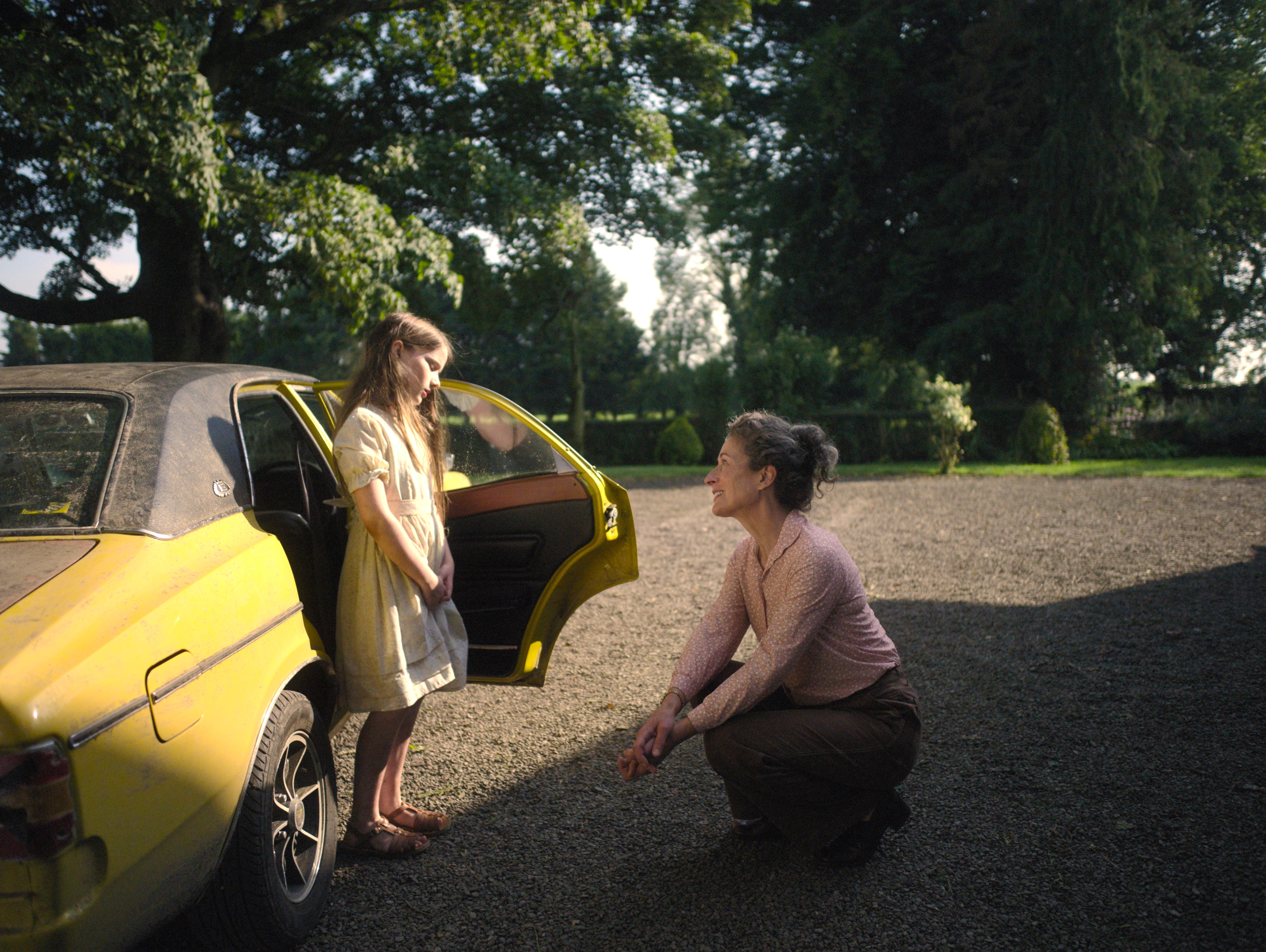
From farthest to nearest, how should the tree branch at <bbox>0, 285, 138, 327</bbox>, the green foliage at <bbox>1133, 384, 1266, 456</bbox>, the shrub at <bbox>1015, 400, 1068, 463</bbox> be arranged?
1. the green foliage at <bbox>1133, 384, 1266, 456</bbox>
2. the shrub at <bbox>1015, 400, 1068, 463</bbox>
3. the tree branch at <bbox>0, 285, 138, 327</bbox>

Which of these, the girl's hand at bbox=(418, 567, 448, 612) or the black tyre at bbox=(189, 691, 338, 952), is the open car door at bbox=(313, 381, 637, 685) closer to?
the girl's hand at bbox=(418, 567, 448, 612)

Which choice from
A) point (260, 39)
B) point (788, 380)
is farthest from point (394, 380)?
point (788, 380)

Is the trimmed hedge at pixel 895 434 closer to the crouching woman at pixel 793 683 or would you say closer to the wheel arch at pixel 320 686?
the crouching woman at pixel 793 683

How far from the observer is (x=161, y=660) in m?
1.95

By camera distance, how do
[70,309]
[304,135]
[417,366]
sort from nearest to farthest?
[417,366]
[70,309]
[304,135]

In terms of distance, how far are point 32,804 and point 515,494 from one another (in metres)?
2.54

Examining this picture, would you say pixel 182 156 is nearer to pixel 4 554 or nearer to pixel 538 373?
pixel 4 554

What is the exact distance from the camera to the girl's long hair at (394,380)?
297 cm

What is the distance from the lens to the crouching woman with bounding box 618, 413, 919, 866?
8.95ft

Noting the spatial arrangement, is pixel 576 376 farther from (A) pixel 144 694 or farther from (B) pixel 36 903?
(B) pixel 36 903

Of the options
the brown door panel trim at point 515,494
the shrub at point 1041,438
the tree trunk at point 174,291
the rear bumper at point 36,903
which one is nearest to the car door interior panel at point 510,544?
the brown door panel trim at point 515,494

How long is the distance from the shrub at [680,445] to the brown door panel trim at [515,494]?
816 inches

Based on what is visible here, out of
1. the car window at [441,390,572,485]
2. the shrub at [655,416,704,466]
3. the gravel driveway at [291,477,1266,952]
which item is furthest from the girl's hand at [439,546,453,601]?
the shrub at [655,416,704,466]

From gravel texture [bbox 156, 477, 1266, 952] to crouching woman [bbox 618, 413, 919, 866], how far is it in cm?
25
